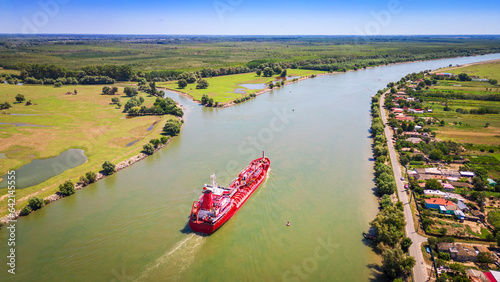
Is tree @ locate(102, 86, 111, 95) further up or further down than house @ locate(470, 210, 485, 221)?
further up

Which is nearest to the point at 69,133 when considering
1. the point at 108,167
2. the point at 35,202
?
the point at 108,167

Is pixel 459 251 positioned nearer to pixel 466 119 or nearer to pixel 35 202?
pixel 35 202

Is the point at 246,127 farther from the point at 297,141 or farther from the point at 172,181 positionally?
the point at 172,181

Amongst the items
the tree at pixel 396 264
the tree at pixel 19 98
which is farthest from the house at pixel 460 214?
the tree at pixel 19 98

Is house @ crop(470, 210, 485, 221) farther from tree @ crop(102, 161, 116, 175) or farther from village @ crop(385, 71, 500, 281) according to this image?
tree @ crop(102, 161, 116, 175)

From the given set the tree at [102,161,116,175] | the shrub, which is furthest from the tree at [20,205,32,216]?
the tree at [102,161,116,175]

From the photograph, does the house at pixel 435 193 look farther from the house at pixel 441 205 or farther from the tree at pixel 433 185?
the house at pixel 441 205
